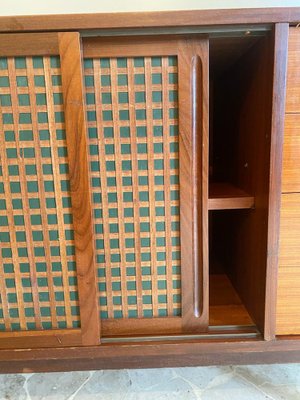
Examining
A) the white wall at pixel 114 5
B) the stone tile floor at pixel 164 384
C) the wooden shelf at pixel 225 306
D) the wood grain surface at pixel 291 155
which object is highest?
the white wall at pixel 114 5

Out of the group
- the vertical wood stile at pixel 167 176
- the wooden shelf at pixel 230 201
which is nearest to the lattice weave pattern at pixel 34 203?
the vertical wood stile at pixel 167 176

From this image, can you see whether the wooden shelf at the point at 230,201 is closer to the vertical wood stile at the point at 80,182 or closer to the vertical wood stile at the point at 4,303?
the vertical wood stile at the point at 80,182

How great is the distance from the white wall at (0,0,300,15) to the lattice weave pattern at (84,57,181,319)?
21.5 inches

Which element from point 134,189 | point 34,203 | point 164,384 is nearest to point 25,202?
Result: point 34,203

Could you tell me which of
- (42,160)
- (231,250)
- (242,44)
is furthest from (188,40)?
(231,250)

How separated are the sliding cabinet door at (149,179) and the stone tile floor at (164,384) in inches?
7.0

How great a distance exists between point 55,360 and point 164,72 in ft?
2.72

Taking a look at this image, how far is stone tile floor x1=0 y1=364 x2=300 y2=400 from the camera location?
2.71 feet

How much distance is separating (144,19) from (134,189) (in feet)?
1.29

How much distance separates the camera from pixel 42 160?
2.39ft

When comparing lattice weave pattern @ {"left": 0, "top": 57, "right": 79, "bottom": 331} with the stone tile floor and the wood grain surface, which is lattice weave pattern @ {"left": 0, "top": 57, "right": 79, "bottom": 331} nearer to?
the stone tile floor

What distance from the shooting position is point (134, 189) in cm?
76

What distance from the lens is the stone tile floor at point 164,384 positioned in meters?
0.83

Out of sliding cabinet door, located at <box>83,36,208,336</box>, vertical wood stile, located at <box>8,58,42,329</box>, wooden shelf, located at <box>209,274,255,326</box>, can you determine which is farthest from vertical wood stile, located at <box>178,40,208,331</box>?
vertical wood stile, located at <box>8,58,42,329</box>
